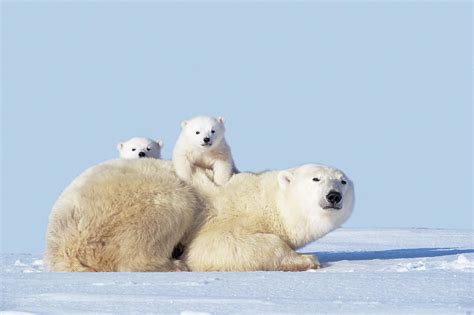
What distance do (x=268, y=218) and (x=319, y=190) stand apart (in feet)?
1.60

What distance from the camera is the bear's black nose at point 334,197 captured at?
688 cm

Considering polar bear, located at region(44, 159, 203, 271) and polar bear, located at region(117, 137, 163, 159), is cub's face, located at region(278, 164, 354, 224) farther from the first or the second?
polar bear, located at region(117, 137, 163, 159)

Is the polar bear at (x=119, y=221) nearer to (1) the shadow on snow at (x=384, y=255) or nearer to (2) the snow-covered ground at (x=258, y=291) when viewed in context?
(2) the snow-covered ground at (x=258, y=291)

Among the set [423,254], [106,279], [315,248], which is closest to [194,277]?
[106,279]

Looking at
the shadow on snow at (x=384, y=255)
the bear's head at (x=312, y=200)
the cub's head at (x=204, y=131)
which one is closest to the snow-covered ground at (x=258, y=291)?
the bear's head at (x=312, y=200)

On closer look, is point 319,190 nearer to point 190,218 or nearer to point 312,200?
point 312,200

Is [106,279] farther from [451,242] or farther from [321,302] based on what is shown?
[451,242]

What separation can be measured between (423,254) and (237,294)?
3.36 metres

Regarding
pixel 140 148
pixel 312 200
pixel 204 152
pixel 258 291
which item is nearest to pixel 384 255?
pixel 312 200

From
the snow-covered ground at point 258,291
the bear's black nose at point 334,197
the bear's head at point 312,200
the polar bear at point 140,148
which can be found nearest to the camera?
the snow-covered ground at point 258,291

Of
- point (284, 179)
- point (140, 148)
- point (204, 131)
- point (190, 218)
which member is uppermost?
point (204, 131)

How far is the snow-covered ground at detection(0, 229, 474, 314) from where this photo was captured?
14.7 ft

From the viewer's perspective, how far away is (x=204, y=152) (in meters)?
7.43

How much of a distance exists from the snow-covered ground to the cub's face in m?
0.45
